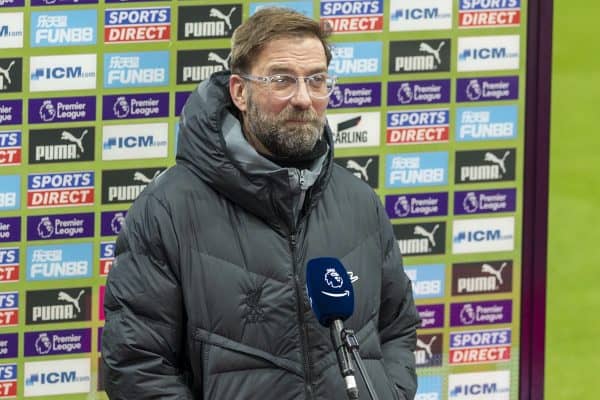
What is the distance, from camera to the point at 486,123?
18.0 feet

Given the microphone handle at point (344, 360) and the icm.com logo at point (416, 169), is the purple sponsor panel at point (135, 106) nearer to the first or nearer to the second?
A: the icm.com logo at point (416, 169)

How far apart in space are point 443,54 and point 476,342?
1.19 meters

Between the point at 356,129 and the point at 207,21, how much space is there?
2.38 ft

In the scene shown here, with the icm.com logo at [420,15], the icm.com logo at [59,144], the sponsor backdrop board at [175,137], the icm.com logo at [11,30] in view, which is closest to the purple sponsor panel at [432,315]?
the sponsor backdrop board at [175,137]

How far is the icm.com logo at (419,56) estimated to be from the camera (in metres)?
5.36

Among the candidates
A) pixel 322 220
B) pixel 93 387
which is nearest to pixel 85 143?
pixel 93 387

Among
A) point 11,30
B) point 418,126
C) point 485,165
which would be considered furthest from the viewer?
point 485,165

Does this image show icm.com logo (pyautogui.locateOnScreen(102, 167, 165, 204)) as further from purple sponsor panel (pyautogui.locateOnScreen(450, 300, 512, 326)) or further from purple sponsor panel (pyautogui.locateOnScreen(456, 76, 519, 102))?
purple sponsor panel (pyautogui.locateOnScreen(450, 300, 512, 326))

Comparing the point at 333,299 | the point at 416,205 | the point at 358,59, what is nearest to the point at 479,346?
the point at 416,205

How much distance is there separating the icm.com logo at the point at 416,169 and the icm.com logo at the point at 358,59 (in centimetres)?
35

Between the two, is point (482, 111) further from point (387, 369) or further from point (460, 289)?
point (387, 369)

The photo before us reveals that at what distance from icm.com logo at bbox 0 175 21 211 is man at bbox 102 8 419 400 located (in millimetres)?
1658

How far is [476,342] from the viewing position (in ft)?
18.4

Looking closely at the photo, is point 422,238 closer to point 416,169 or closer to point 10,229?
point 416,169
